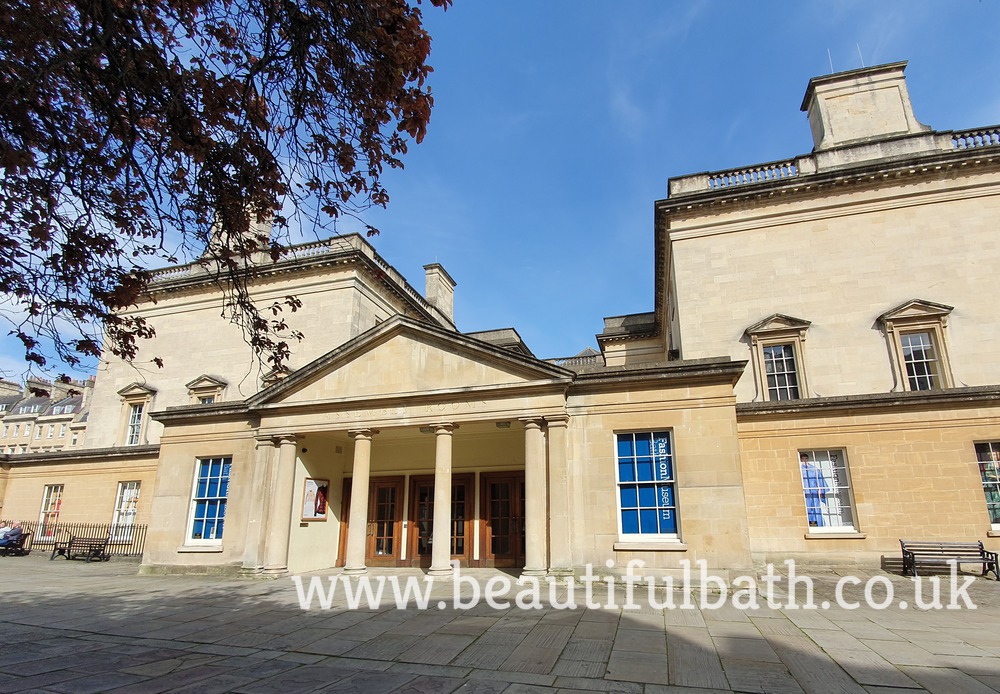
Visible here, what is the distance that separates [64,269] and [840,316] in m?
18.4

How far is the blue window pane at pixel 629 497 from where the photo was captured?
10.7 meters

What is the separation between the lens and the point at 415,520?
Result: 1445cm

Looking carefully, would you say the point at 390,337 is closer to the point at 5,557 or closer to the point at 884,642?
the point at 884,642

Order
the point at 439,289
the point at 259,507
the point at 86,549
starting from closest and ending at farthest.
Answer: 1. the point at 259,507
2. the point at 86,549
3. the point at 439,289

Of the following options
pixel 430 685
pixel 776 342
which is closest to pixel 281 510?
pixel 430 685

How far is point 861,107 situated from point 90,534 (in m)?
31.2

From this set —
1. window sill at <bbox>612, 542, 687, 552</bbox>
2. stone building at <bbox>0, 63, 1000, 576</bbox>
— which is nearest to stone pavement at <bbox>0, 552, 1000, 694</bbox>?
window sill at <bbox>612, 542, 687, 552</bbox>

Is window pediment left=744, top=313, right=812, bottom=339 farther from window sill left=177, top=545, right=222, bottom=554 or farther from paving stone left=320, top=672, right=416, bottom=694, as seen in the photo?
window sill left=177, top=545, right=222, bottom=554

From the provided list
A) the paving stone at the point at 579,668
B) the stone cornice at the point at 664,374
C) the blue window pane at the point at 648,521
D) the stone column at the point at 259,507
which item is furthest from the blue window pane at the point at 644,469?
the stone column at the point at 259,507

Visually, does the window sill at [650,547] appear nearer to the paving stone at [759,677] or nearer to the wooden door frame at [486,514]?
the wooden door frame at [486,514]

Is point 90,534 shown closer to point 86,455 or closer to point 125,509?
point 125,509

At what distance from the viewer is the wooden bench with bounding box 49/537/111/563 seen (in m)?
17.7

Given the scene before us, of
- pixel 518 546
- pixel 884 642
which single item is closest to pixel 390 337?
pixel 518 546

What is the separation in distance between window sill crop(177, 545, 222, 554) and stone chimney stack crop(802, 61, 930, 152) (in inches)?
858
